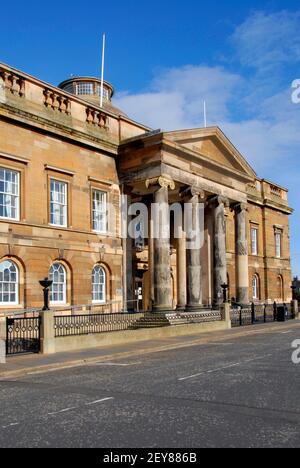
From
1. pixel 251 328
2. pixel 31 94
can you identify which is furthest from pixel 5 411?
pixel 251 328

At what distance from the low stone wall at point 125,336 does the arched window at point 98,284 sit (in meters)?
4.86

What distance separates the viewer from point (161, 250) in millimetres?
26922

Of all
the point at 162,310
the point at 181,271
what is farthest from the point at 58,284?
the point at 181,271

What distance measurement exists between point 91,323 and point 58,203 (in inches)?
276

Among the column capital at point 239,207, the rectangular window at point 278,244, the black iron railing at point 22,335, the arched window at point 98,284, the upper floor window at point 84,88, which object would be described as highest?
the upper floor window at point 84,88

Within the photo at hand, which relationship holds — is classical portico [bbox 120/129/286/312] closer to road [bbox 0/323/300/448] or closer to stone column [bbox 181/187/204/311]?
stone column [bbox 181/187/204/311]

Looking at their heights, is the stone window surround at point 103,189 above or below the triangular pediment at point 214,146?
below

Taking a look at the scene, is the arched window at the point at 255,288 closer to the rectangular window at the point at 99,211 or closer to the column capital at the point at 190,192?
the column capital at the point at 190,192

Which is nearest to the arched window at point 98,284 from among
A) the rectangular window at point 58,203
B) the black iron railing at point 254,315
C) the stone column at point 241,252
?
the rectangular window at point 58,203

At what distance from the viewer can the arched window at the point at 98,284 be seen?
27359 millimetres

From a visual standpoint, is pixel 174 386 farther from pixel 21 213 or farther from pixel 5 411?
pixel 21 213

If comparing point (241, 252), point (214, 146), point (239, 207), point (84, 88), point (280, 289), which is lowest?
point (280, 289)

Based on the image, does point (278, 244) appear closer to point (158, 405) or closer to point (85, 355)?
point (85, 355)
